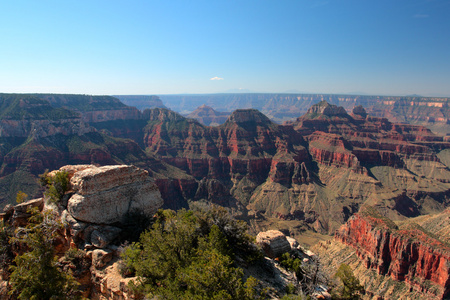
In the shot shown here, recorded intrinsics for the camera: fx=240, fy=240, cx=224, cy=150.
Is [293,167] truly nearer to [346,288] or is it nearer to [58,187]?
[346,288]

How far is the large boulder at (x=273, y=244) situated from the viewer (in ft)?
110

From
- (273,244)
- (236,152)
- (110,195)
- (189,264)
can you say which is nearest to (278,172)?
(236,152)

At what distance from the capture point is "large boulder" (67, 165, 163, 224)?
1064 inches

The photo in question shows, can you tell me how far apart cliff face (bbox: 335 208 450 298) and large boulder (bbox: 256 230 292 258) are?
1539 inches

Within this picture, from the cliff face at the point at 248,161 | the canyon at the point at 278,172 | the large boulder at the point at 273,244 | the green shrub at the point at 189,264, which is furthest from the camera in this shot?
the cliff face at the point at 248,161

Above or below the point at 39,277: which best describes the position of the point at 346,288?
below

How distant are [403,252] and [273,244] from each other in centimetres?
4181

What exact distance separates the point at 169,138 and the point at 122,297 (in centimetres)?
Answer: 16217

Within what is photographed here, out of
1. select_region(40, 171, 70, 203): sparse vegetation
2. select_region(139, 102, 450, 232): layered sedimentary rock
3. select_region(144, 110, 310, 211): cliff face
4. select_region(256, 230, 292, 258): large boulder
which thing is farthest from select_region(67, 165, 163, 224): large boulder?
select_region(144, 110, 310, 211): cliff face

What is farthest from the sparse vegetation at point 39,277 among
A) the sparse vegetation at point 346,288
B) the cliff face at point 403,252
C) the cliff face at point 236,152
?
the cliff face at point 236,152

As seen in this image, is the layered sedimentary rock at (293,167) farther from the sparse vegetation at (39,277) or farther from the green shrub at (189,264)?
the sparse vegetation at (39,277)

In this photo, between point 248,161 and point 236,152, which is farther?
point 236,152

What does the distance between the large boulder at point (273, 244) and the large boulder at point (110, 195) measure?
51.7ft

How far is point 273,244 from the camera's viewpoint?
3359 cm
